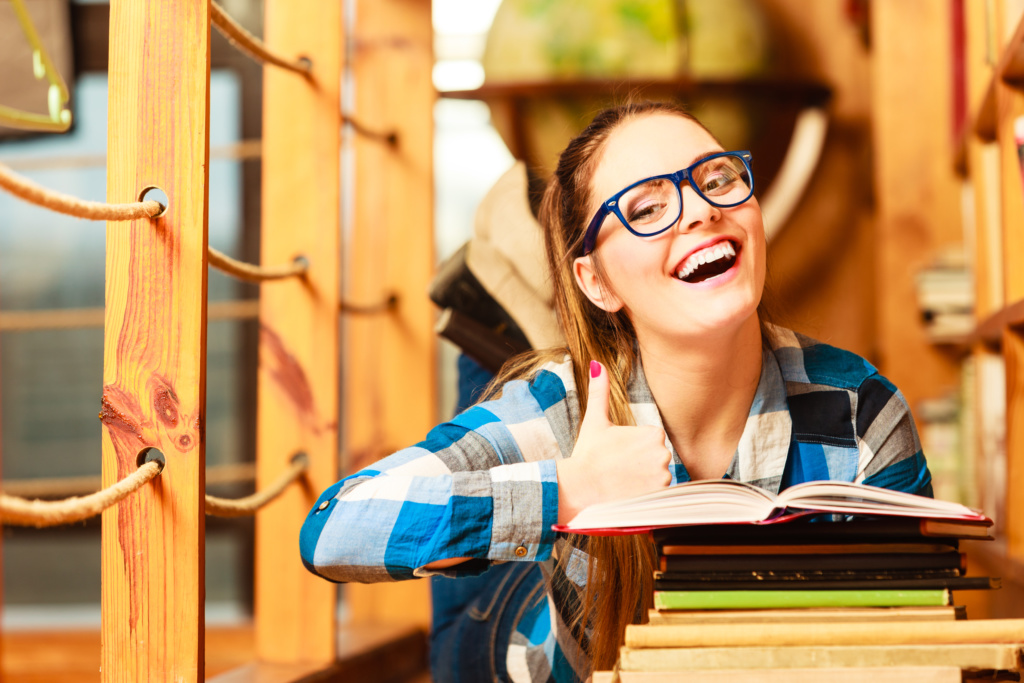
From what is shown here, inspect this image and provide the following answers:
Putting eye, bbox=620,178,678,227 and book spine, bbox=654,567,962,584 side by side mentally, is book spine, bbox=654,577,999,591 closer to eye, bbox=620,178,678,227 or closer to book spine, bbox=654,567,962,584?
book spine, bbox=654,567,962,584

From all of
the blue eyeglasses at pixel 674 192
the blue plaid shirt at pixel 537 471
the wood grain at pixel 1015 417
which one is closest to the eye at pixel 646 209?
the blue eyeglasses at pixel 674 192

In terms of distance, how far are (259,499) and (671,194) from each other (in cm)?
56

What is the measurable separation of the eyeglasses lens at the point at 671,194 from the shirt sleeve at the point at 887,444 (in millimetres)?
254

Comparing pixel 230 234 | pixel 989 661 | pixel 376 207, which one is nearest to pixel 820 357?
pixel 989 661

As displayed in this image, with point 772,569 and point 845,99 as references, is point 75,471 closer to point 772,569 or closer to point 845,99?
point 845,99

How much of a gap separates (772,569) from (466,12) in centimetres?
323

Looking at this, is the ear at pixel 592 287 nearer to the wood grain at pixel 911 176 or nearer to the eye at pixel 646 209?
the eye at pixel 646 209

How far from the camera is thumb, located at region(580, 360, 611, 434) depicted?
2.54 ft

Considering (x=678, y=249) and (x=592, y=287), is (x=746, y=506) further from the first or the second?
(x=592, y=287)

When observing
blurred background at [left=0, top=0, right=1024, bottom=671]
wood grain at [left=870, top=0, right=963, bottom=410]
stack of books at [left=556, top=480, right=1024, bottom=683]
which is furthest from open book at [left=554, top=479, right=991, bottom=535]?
wood grain at [left=870, top=0, right=963, bottom=410]

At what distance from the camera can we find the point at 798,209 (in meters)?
2.45

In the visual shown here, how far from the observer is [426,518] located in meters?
0.76

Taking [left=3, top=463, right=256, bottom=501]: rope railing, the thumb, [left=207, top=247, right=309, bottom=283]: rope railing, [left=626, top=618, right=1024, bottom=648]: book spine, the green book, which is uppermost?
[left=207, top=247, right=309, bottom=283]: rope railing

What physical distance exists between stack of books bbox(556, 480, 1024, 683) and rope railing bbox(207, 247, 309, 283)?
54 cm
